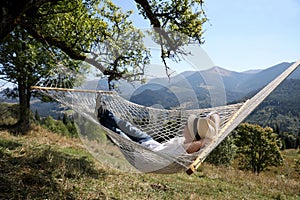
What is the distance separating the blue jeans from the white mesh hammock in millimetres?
112

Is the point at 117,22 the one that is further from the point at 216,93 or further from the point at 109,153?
the point at 109,153

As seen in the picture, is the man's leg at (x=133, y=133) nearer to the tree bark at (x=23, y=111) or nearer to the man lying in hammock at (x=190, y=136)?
the man lying in hammock at (x=190, y=136)

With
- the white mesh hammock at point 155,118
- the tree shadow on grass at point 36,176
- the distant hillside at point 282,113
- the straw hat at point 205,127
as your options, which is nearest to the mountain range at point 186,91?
the white mesh hammock at point 155,118

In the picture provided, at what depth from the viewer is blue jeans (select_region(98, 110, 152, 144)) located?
214 centimetres

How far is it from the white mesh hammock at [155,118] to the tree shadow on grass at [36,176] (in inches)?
20.3

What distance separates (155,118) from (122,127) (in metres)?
0.44

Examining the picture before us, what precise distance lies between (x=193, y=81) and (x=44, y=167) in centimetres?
171

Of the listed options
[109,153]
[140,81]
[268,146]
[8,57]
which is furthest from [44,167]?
[268,146]

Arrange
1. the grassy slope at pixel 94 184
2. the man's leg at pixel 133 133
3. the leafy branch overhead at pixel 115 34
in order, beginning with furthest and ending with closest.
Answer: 1. the leafy branch overhead at pixel 115 34
2. the man's leg at pixel 133 133
3. the grassy slope at pixel 94 184

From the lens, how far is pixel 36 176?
1.89m

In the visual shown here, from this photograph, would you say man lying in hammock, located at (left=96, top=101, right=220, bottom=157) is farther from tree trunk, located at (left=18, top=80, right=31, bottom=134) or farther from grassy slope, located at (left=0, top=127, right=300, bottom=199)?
tree trunk, located at (left=18, top=80, right=31, bottom=134)

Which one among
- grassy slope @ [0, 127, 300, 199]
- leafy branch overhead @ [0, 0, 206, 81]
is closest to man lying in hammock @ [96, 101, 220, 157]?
grassy slope @ [0, 127, 300, 199]

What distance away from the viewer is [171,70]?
9.51 feet

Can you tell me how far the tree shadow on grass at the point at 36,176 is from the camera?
5.34ft
